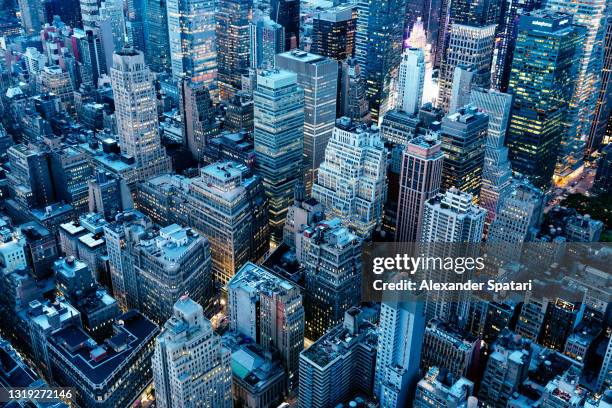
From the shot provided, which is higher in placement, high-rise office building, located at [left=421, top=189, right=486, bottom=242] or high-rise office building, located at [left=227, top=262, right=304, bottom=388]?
high-rise office building, located at [left=421, top=189, right=486, bottom=242]

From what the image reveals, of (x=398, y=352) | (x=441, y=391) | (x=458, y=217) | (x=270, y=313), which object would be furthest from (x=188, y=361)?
(x=458, y=217)

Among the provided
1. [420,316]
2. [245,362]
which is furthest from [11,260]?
[420,316]

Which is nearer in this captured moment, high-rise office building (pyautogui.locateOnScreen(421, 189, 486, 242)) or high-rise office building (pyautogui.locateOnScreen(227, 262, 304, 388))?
high-rise office building (pyautogui.locateOnScreen(227, 262, 304, 388))

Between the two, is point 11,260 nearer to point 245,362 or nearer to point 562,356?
point 245,362

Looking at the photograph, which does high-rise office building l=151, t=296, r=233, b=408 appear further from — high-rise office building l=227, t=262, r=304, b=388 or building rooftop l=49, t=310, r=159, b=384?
high-rise office building l=227, t=262, r=304, b=388


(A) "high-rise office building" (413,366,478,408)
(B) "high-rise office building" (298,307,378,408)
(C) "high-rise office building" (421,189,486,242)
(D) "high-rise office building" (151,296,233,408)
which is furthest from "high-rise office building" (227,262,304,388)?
(C) "high-rise office building" (421,189,486,242)

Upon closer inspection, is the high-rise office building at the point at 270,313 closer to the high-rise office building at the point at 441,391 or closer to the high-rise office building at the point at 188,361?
the high-rise office building at the point at 188,361

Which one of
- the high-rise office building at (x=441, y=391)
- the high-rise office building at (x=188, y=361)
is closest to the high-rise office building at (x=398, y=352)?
the high-rise office building at (x=441, y=391)
